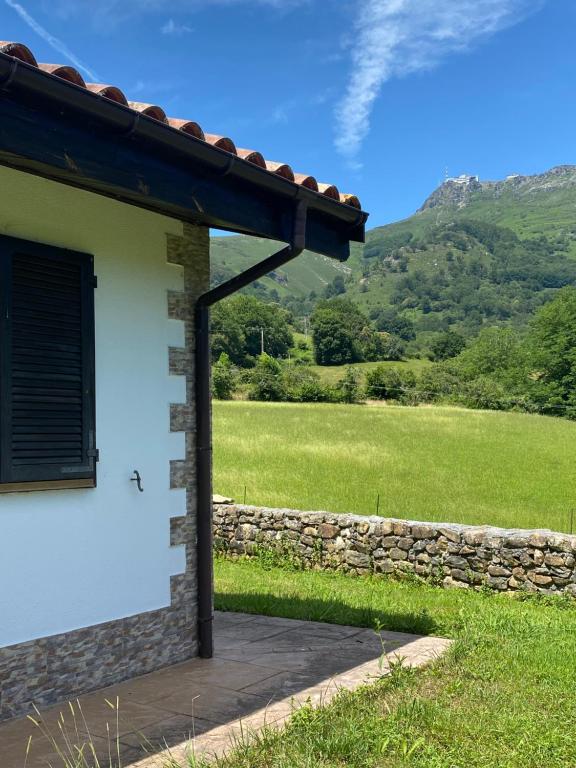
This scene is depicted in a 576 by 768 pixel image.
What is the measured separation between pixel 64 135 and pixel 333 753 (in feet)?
11.0

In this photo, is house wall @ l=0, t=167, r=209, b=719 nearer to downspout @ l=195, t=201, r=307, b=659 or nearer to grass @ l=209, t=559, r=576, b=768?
downspout @ l=195, t=201, r=307, b=659

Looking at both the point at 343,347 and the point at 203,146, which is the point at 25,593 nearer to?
the point at 203,146

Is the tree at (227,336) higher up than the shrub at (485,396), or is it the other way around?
the tree at (227,336)

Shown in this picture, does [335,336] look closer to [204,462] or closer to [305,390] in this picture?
[305,390]

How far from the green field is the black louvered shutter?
11.5 m

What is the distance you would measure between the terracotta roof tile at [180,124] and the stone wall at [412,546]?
17.6ft

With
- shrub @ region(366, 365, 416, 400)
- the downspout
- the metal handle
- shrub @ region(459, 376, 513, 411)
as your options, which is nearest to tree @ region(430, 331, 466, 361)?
shrub @ region(459, 376, 513, 411)

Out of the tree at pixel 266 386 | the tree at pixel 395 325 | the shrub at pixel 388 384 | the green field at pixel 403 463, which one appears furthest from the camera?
A: the tree at pixel 395 325

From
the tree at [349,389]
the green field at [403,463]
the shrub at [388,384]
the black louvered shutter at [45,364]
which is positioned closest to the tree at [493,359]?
the shrub at [388,384]

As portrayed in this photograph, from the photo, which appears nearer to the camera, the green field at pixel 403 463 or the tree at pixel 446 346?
the green field at pixel 403 463

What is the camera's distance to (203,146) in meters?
4.28

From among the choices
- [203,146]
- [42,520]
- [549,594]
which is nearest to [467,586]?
[549,594]

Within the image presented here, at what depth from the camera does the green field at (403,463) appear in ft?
57.0

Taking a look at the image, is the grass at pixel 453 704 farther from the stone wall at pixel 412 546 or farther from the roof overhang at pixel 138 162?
the roof overhang at pixel 138 162
